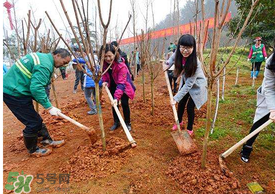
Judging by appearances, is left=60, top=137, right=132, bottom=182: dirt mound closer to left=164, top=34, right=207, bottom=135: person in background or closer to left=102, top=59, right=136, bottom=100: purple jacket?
left=102, top=59, right=136, bottom=100: purple jacket

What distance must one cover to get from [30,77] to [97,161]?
1.36 m

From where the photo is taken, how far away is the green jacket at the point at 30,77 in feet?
6.77

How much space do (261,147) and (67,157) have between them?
2.85 meters

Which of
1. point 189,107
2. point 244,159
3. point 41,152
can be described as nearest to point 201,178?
point 244,159

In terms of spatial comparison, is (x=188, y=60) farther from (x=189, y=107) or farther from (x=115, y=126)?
(x=115, y=126)

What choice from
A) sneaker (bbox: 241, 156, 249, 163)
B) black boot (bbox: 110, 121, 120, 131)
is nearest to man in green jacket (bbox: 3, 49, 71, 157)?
black boot (bbox: 110, 121, 120, 131)

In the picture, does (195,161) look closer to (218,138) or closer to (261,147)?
(218,138)

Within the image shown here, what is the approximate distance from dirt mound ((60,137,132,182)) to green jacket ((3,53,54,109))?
33.2 inches

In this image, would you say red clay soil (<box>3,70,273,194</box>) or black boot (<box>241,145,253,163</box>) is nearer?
red clay soil (<box>3,70,273,194</box>)

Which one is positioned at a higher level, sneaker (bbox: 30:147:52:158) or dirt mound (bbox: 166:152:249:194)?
sneaker (bbox: 30:147:52:158)

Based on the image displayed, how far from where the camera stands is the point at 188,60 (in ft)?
7.70

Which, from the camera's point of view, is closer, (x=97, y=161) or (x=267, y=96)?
(x=267, y=96)

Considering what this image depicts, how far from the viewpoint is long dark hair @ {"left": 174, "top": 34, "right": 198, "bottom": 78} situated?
217cm

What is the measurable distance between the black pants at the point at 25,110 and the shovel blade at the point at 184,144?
1.98 m
